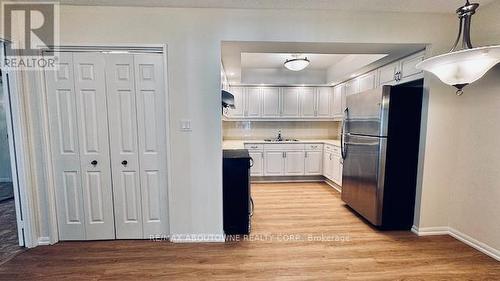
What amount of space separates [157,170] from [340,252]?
2.14m

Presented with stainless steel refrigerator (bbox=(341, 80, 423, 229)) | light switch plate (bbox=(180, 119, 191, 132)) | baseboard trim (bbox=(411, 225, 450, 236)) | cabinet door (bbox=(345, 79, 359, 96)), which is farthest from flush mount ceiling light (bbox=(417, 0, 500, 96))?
cabinet door (bbox=(345, 79, 359, 96))

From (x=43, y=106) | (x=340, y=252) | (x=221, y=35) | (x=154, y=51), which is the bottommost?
(x=340, y=252)

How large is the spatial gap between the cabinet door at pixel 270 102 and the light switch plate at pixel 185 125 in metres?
2.96

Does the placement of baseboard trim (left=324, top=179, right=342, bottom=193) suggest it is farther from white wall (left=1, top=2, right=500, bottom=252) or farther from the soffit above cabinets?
the soffit above cabinets

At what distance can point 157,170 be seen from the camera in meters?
2.58

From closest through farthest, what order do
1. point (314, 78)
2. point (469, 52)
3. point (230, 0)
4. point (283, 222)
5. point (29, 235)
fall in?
1. point (469, 52)
2. point (230, 0)
3. point (29, 235)
4. point (283, 222)
5. point (314, 78)

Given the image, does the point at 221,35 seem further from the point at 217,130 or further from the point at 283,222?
the point at 283,222

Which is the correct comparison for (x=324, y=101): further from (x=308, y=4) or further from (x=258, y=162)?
(x=308, y=4)

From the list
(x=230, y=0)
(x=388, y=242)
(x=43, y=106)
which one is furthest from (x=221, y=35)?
(x=388, y=242)

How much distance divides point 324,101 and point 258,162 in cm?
206

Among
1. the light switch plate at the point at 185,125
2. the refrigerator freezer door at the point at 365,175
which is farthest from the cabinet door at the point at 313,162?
the light switch plate at the point at 185,125

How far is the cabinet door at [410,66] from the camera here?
2.72 metres

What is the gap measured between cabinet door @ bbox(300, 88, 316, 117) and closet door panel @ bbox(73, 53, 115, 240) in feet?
13.0

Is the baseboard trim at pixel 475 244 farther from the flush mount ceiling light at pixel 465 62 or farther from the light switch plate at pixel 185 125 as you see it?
the light switch plate at pixel 185 125
